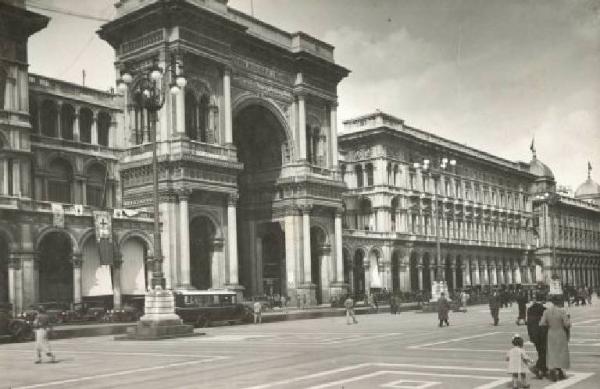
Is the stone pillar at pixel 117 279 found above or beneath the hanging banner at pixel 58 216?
beneath

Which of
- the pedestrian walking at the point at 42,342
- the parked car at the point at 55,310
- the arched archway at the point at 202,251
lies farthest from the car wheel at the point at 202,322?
the pedestrian walking at the point at 42,342

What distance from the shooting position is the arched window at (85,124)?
156ft

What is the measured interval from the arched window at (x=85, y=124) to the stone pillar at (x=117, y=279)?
884 cm

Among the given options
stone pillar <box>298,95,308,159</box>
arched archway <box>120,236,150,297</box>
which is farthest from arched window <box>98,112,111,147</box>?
stone pillar <box>298,95,308,159</box>

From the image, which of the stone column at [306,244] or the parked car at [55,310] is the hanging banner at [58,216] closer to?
the parked car at [55,310]

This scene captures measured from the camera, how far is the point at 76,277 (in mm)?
41625

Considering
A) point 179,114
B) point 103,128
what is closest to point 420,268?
point 103,128

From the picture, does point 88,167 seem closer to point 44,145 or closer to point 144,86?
point 44,145

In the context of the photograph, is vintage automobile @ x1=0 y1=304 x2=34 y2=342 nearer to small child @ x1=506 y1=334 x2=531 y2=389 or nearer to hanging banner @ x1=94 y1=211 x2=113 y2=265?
hanging banner @ x1=94 y1=211 x2=113 y2=265

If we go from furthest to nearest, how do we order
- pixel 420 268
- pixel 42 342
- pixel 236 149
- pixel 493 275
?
pixel 493 275
pixel 420 268
pixel 236 149
pixel 42 342

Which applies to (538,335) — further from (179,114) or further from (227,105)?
(227,105)

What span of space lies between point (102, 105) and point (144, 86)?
71.7ft

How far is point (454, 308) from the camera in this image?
46.0m

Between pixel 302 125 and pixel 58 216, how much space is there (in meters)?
19.9
